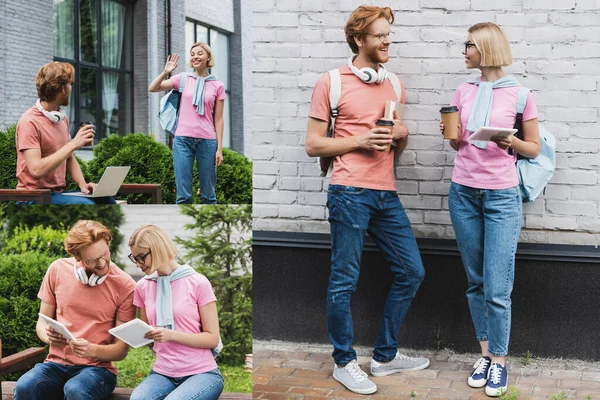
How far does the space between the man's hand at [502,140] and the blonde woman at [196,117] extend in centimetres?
206

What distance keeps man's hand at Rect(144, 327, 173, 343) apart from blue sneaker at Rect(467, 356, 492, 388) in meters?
1.80

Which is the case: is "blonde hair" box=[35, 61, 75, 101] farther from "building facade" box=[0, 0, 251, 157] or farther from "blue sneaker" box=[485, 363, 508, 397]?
"building facade" box=[0, 0, 251, 157]

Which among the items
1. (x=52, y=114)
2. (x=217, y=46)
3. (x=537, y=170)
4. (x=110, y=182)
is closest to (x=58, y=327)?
(x=110, y=182)

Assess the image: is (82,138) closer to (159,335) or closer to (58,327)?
(58,327)

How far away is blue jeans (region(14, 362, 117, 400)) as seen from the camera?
300 centimetres

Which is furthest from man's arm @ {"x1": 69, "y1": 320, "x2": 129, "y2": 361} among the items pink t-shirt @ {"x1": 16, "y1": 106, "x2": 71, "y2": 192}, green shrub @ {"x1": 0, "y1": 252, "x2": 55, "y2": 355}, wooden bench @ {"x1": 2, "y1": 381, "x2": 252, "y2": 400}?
pink t-shirt @ {"x1": 16, "y1": 106, "x2": 71, "y2": 192}

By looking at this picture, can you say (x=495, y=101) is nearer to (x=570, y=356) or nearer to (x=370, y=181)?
(x=370, y=181)

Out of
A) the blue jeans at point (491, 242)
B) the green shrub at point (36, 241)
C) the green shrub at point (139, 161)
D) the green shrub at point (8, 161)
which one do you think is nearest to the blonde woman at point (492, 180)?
the blue jeans at point (491, 242)

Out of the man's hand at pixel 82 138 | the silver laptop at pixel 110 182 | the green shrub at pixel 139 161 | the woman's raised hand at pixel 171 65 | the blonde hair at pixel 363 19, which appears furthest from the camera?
the green shrub at pixel 139 161

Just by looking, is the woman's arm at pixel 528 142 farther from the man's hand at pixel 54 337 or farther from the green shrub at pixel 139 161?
the green shrub at pixel 139 161

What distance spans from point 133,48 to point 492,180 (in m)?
10.8

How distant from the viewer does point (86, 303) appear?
10.3 feet

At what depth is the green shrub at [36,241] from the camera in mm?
4188

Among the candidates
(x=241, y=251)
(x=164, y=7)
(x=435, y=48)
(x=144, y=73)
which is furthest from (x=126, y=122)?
(x=241, y=251)
